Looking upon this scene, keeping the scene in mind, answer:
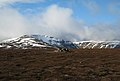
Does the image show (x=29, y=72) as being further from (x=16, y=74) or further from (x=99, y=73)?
(x=99, y=73)

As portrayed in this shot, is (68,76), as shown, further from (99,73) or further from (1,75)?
(1,75)

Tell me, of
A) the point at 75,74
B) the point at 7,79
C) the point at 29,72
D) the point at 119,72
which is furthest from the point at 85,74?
Result: the point at 7,79

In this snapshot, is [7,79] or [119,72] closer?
[7,79]

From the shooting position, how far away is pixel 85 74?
114ft

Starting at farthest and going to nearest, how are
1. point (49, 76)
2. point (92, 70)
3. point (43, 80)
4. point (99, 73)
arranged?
point (92, 70) → point (99, 73) → point (49, 76) → point (43, 80)

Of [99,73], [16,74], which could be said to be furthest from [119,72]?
[16,74]

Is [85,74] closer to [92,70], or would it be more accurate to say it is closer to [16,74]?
[92,70]

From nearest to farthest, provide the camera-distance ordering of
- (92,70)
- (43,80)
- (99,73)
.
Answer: (43,80) → (99,73) → (92,70)

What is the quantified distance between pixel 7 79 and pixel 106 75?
36.6 ft

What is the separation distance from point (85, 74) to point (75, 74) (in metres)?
1.15

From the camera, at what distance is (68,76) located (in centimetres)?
3297

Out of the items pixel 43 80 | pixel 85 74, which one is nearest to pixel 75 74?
pixel 85 74

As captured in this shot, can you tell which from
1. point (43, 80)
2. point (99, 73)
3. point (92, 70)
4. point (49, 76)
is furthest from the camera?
point (92, 70)

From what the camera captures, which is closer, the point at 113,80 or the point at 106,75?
the point at 113,80
